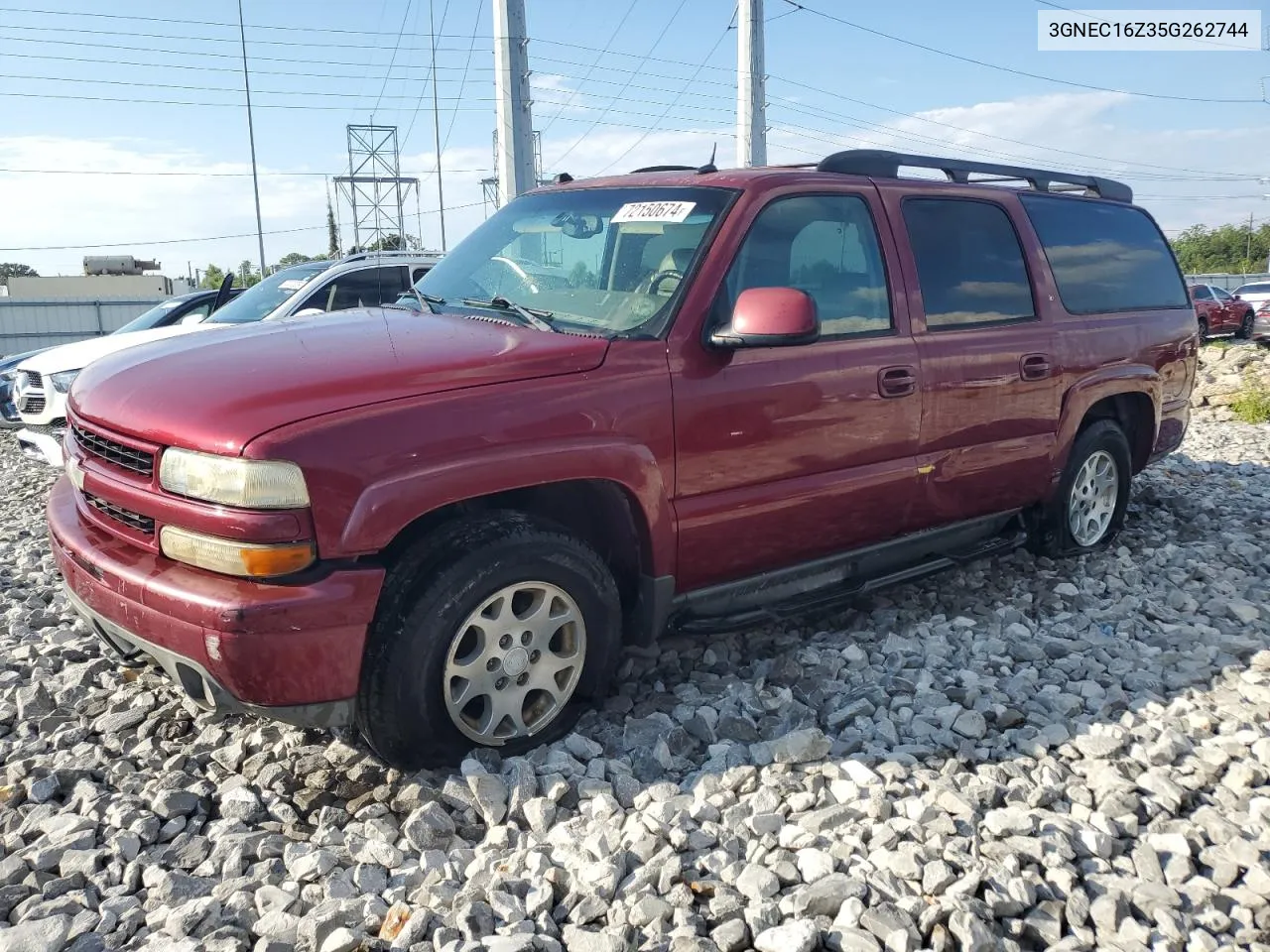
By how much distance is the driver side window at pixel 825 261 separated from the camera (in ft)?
11.6

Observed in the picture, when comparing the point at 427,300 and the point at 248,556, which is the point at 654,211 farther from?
the point at 248,556

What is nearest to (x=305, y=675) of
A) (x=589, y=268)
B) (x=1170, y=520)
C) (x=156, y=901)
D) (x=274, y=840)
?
(x=274, y=840)

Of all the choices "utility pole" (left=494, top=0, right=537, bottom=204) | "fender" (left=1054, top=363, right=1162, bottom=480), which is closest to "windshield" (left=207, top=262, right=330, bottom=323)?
"utility pole" (left=494, top=0, right=537, bottom=204)

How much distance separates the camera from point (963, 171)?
4.60 m

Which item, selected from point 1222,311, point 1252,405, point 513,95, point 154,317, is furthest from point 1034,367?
point 1222,311

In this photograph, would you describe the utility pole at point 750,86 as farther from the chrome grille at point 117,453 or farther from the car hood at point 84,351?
the chrome grille at point 117,453

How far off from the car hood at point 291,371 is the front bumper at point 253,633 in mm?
400

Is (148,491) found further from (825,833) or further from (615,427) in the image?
(825,833)

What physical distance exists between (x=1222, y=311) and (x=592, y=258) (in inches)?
1039

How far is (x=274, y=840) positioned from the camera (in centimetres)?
271

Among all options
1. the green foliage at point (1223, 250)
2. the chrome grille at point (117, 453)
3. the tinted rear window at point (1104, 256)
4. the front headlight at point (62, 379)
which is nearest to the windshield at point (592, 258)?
the chrome grille at point (117, 453)

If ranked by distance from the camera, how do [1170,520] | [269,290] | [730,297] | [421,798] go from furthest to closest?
[269,290] < [1170,520] < [730,297] < [421,798]

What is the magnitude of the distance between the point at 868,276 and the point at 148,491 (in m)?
2.73

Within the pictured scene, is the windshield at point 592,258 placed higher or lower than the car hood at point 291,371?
higher
